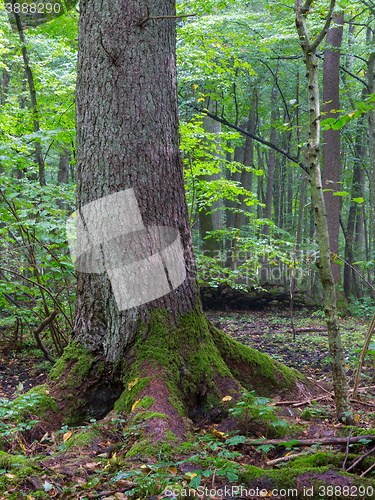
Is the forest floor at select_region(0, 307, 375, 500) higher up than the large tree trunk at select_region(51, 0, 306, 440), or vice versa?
the large tree trunk at select_region(51, 0, 306, 440)

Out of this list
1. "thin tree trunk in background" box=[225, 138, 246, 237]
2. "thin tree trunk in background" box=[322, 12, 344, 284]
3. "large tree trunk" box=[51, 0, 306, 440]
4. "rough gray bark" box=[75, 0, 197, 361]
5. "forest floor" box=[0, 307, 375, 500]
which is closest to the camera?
"forest floor" box=[0, 307, 375, 500]

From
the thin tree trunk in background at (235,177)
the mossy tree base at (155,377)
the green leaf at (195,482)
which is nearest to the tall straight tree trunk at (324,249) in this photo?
the mossy tree base at (155,377)

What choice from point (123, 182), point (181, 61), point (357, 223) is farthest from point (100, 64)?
point (357, 223)

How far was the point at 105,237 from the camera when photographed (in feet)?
9.52

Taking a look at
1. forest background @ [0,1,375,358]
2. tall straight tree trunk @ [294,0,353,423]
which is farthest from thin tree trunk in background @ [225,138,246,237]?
tall straight tree trunk @ [294,0,353,423]

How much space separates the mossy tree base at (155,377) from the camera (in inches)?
102

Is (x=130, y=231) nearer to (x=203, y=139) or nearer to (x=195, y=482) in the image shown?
(x=195, y=482)

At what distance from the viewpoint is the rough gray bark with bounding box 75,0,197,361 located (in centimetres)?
292

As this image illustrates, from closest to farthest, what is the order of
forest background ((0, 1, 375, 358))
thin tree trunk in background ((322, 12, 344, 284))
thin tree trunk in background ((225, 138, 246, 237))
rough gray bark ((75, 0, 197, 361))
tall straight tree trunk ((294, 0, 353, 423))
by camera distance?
tall straight tree trunk ((294, 0, 353, 423)) < rough gray bark ((75, 0, 197, 361)) < forest background ((0, 1, 375, 358)) < thin tree trunk in background ((322, 12, 344, 284)) < thin tree trunk in background ((225, 138, 246, 237))

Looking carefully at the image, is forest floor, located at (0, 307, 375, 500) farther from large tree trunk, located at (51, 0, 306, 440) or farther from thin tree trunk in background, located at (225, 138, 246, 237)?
thin tree trunk in background, located at (225, 138, 246, 237)

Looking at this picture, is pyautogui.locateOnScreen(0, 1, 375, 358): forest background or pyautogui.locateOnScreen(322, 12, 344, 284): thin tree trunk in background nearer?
pyautogui.locateOnScreen(0, 1, 375, 358): forest background

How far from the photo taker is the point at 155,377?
2633mm

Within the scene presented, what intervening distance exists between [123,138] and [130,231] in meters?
0.78

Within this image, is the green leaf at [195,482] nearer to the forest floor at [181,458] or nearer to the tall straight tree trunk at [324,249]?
the forest floor at [181,458]
